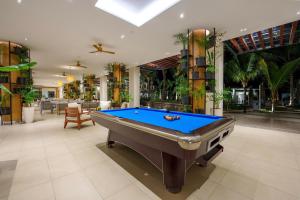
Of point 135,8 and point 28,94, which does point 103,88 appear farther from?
point 135,8

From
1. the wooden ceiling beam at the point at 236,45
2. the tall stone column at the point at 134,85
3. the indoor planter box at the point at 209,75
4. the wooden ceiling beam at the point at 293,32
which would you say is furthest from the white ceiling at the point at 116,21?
the tall stone column at the point at 134,85

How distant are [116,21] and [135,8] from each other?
66 centimetres

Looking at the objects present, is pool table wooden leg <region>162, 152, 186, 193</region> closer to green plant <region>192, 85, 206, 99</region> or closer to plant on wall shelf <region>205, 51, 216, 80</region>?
green plant <region>192, 85, 206, 99</region>

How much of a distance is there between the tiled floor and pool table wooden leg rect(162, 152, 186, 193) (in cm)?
19

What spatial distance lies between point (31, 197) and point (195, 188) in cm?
195

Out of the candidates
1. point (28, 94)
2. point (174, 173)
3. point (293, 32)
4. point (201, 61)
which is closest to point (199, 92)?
point (201, 61)

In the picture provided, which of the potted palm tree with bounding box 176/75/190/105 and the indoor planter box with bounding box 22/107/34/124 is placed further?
the indoor planter box with bounding box 22/107/34/124

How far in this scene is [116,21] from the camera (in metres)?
3.93

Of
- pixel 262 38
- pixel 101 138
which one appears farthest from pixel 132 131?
pixel 262 38

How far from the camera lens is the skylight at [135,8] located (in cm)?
334

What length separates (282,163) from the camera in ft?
7.90

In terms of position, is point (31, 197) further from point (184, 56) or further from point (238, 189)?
point (184, 56)

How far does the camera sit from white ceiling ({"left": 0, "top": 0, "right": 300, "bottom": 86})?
320 centimetres

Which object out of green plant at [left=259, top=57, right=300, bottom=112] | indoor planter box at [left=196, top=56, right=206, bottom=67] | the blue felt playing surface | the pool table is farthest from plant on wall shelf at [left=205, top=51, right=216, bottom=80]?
green plant at [left=259, top=57, right=300, bottom=112]
